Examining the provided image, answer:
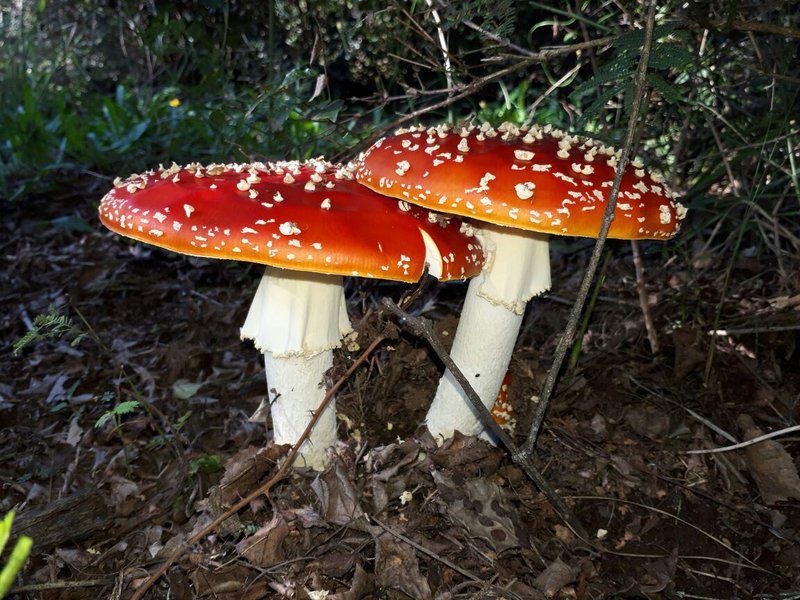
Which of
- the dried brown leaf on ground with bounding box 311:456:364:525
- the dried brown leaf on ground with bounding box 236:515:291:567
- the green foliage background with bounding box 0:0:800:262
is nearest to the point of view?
the dried brown leaf on ground with bounding box 236:515:291:567

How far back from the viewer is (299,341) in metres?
2.92

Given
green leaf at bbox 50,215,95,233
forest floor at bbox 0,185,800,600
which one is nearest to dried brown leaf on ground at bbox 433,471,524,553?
forest floor at bbox 0,185,800,600

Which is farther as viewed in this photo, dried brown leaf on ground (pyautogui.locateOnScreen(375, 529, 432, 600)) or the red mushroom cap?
dried brown leaf on ground (pyautogui.locateOnScreen(375, 529, 432, 600))

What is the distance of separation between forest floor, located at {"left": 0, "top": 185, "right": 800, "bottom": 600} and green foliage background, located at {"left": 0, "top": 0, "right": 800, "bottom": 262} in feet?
2.70

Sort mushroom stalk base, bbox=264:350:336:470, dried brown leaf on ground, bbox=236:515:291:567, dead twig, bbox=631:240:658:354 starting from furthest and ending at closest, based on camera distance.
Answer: dead twig, bbox=631:240:658:354, mushroom stalk base, bbox=264:350:336:470, dried brown leaf on ground, bbox=236:515:291:567

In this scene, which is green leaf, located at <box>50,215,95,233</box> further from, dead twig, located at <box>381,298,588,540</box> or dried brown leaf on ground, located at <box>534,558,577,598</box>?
dried brown leaf on ground, located at <box>534,558,577,598</box>

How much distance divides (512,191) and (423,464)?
1548 millimetres

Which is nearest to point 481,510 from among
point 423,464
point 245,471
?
point 423,464

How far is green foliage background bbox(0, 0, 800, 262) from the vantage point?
3.29m

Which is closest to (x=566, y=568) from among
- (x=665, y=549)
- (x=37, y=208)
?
(x=665, y=549)

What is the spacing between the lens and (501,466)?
10.8ft

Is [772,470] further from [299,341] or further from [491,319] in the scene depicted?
[299,341]

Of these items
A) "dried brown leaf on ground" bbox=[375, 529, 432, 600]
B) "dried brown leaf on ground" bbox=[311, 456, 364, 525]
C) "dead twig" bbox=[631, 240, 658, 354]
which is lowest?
"dried brown leaf on ground" bbox=[311, 456, 364, 525]

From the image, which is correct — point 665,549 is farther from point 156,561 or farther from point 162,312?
point 162,312
